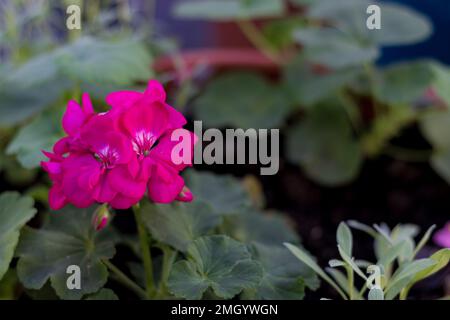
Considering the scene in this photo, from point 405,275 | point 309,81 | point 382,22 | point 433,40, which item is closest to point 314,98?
point 309,81

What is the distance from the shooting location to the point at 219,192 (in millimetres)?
788

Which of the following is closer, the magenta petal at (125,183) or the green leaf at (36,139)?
the magenta petal at (125,183)

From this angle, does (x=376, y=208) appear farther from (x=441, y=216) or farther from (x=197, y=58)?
(x=197, y=58)

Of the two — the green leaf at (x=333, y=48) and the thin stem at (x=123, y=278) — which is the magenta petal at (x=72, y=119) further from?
the green leaf at (x=333, y=48)

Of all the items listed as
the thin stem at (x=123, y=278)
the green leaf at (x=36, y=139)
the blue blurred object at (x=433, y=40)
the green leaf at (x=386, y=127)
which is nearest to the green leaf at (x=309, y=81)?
the green leaf at (x=386, y=127)

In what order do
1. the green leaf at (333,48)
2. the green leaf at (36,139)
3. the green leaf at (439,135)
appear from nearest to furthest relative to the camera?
the green leaf at (36,139)
the green leaf at (333,48)
the green leaf at (439,135)

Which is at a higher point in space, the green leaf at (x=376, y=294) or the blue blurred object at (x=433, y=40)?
the blue blurred object at (x=433, y=40)

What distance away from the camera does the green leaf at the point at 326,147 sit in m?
1.17

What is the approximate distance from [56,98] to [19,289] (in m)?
0.35

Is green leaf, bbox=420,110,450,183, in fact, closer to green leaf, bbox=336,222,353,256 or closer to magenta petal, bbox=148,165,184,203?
green leaf, bbox=336,222,353,256

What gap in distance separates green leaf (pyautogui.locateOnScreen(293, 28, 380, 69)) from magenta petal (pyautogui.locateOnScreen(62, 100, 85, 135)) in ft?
1.77

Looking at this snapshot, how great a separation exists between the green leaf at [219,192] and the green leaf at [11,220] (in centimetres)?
20

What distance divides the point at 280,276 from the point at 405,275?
13cm

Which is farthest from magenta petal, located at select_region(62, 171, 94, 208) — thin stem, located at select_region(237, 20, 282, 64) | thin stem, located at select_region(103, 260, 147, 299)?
thin stem, located at select_region(237, 20, 282, 64)
